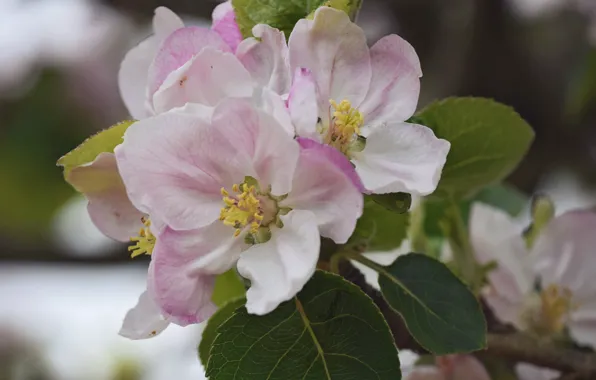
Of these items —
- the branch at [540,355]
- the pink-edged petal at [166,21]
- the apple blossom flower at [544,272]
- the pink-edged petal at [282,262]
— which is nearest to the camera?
the pink-edged petal at [282,262]

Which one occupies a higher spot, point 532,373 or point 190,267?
point 190,267

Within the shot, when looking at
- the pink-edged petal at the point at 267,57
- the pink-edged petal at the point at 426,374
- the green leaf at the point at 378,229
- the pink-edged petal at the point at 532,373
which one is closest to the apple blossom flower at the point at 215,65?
the pink-edged petal at the point at 267,57

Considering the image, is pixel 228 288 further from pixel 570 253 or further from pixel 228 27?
Result: pixel 570 253

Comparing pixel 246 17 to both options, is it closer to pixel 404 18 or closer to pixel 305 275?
pixel 305 275

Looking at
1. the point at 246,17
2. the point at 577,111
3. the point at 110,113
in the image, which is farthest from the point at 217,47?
the point at 110,113

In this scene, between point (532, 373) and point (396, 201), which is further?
point (532, 373)

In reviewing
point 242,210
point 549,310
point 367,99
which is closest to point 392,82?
point 367,99

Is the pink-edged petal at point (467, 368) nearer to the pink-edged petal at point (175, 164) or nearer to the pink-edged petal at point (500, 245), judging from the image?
the pink-edged petal at point (500, 245)
